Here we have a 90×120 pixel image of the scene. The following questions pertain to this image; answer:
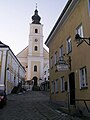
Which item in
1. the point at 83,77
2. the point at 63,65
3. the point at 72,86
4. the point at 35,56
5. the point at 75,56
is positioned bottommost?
the point at 72,86

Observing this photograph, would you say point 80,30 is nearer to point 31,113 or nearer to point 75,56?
point 75,56

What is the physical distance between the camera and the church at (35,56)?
64000mm

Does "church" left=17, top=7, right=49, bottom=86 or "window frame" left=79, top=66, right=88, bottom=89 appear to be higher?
"church" left=17, top=7, right=49, bottom=86

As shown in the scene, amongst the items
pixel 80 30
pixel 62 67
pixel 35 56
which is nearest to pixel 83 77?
pixel 62 67

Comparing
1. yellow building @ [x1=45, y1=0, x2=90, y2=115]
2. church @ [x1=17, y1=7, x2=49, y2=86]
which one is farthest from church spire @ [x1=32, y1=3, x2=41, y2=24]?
yellow building @ [x1=45, y1=0, x2=90, y2=115]

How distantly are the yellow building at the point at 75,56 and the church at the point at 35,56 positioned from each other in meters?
44.3

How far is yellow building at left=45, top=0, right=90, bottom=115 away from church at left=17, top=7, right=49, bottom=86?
44252 millimetres

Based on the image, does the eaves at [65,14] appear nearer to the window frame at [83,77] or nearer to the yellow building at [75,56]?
the yellow building at [75,56]

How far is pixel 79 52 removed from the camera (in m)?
13.3

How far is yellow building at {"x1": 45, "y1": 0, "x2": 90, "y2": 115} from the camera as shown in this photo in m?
12.1

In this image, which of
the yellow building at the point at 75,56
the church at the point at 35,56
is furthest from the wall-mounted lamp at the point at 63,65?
the church at the point at 35,56

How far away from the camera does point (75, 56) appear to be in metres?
14.1

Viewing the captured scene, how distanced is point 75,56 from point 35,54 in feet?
167

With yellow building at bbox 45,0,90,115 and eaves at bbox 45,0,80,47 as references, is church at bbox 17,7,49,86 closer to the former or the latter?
eaves at bbox 45,0,80,47
